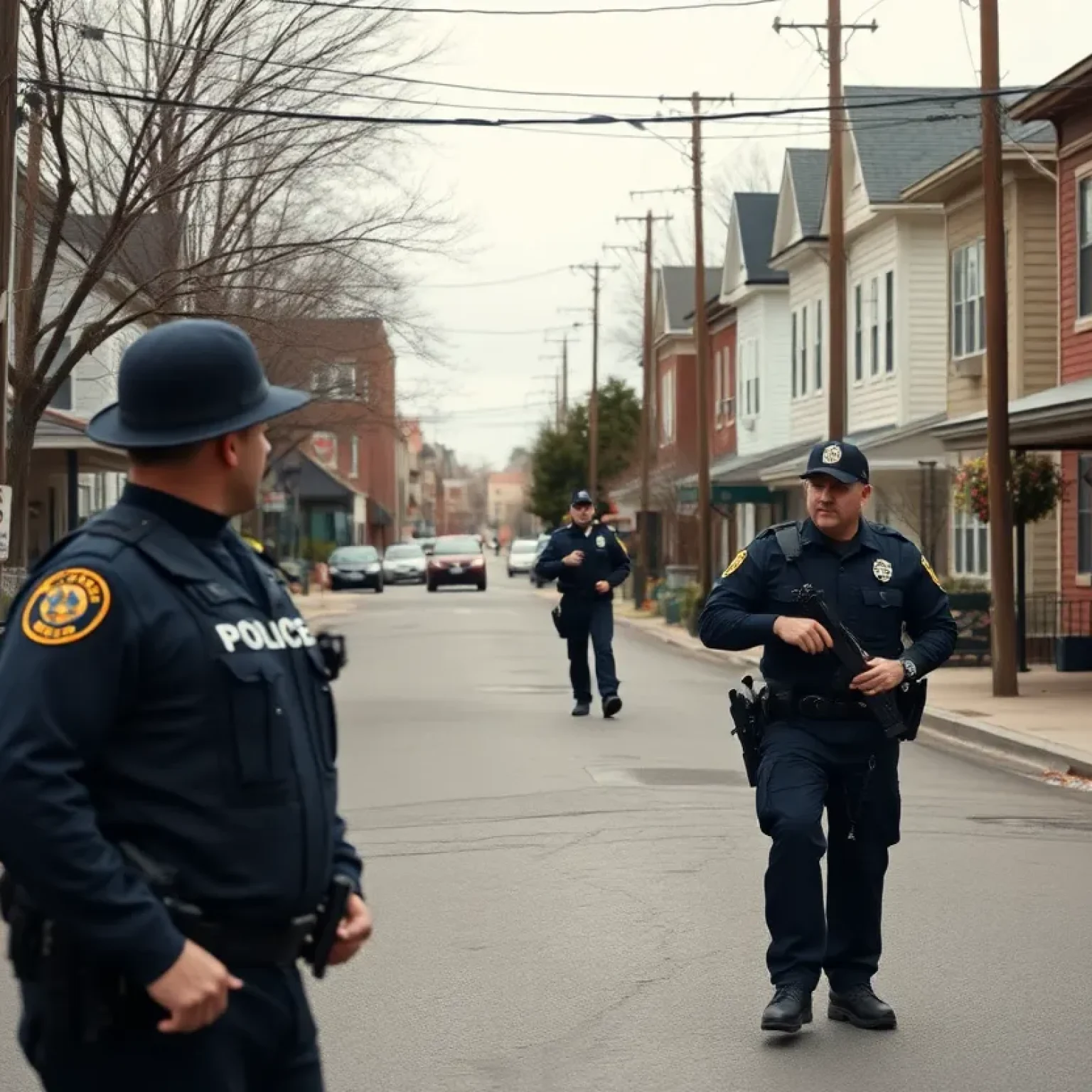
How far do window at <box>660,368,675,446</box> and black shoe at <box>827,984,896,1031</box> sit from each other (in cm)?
5626

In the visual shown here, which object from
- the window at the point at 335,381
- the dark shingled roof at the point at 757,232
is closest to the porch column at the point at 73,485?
the window at the point at 335,381

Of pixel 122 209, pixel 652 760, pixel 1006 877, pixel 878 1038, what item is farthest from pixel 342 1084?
pixel 122 209

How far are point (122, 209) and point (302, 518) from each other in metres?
71.2

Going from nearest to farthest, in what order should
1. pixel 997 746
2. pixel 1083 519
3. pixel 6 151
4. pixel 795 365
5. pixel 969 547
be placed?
pixel 997 746
pixel 6 151
pixel 1083 519
pixel 969 547
pixel 795 365

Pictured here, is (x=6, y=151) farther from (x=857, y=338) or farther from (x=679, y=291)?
(x=679, y=291)

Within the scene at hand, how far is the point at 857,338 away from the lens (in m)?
38.9

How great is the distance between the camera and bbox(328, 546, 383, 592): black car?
62938 millimetres

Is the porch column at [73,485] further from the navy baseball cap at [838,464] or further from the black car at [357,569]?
the black car at [357,569]

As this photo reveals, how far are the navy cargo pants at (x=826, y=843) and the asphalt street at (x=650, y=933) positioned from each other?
28 centimetres

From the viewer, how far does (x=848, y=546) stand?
7117mm

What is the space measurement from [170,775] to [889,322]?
3448 centimetres

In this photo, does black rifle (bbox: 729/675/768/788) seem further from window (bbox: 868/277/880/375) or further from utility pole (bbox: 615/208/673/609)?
utility pole (bbox: 615/208/673/609)

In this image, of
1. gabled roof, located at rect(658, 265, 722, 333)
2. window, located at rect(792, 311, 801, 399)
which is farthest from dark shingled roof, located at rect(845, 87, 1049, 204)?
gabled roof, located at rect(658, 265, 722, 333)

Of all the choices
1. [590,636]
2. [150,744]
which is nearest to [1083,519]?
[590,636]
